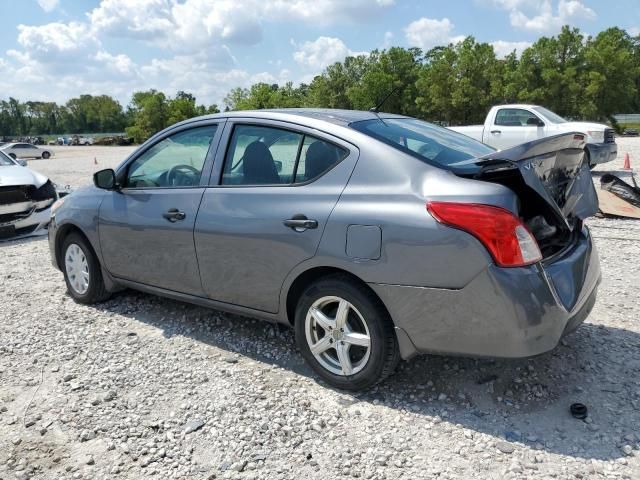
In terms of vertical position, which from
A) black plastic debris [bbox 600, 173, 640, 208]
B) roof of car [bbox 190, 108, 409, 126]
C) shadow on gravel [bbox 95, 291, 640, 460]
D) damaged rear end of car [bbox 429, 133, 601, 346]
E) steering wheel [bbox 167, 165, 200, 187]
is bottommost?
shadow on gravel [bbox 95, 291, 640, 460]

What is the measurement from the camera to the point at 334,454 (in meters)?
2.73

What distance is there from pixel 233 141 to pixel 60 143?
306 ft

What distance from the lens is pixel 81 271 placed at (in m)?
4.96

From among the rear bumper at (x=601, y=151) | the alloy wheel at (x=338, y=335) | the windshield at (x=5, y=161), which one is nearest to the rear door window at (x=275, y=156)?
the alloy wheel at (x=338, y=335)

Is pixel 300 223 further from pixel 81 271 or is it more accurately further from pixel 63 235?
pixel 63 235

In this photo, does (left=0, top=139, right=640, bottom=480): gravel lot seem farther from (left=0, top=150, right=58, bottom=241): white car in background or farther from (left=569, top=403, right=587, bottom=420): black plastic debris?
(left=0, top=150, right=58, bottom=241): white car in background

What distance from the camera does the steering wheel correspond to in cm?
396

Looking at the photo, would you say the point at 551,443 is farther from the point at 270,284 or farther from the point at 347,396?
the point at 270,284

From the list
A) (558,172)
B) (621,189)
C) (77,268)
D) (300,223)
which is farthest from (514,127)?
(300,223)

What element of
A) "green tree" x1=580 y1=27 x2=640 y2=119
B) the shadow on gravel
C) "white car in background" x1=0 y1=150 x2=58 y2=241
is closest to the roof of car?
the shadow on gravel

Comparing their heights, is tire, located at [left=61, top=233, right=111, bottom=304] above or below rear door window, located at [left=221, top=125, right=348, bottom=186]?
below

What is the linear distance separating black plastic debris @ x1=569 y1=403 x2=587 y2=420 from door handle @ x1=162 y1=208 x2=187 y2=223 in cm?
275

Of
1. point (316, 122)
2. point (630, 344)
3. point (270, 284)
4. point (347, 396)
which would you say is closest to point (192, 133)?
point (316, 122)

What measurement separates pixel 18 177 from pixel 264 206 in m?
6.76
